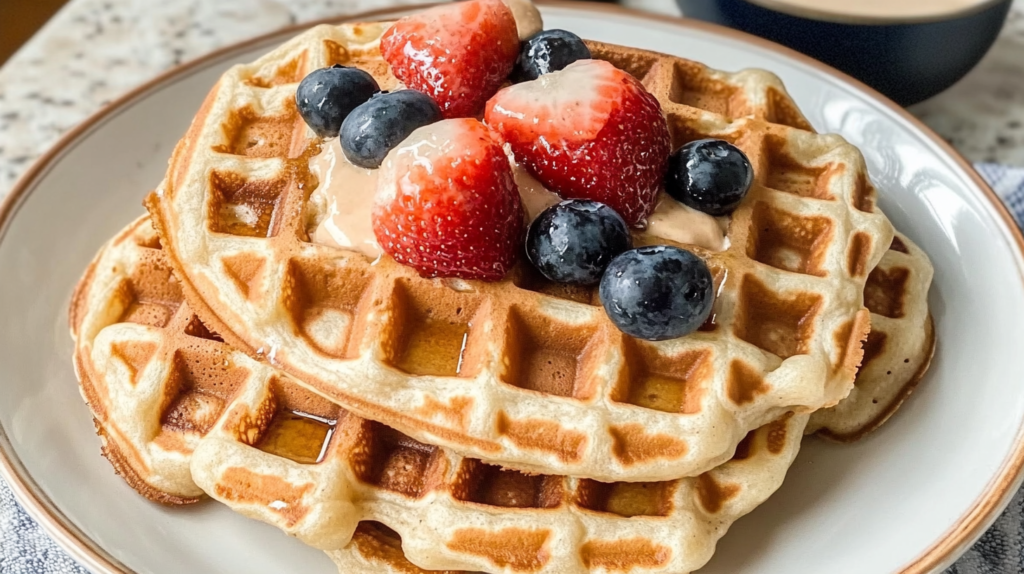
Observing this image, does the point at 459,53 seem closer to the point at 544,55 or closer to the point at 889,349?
the point at 544,55

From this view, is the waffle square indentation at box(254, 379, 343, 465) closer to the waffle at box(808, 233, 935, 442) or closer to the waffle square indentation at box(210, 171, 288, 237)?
the waffle square indentation at box(210, 171, 288, 237)

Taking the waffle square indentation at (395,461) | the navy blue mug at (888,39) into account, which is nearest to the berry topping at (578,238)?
the waffle square indentation at (395,461)

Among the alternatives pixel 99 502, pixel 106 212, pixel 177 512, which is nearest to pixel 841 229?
pixel 177 512

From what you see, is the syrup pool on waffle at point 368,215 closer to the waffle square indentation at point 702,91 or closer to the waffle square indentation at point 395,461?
the waffle square indentation at point 395,461

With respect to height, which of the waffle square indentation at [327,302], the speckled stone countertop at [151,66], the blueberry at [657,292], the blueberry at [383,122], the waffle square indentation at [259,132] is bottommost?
the speckled stone countertop at [151,66]

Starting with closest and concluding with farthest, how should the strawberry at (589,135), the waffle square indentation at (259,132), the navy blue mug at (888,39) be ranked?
the strawberry at (589,135) < the waffle square indentation at (259,132) < the navy blue mug at (888,39)

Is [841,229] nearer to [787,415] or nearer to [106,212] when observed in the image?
[787,415]

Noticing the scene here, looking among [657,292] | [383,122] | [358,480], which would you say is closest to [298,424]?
[358,480]
